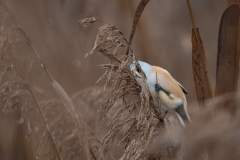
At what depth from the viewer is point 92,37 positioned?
1152 millimetres

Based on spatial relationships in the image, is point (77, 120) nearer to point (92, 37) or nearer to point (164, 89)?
point (164, 89)

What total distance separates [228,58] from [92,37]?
2.54ft

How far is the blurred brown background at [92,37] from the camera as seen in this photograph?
99 cm

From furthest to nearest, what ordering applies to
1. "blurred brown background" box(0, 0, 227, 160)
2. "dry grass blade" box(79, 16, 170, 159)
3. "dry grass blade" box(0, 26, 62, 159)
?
"blurred brown background" box(0, 0, 227, 160), "dry grass blade" box(0, 26, 62, 159), "dry grass blade" box(79, 16, 170, 159)

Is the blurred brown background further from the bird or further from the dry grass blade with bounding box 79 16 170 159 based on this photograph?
the dry grass blade with bounding box 79 16 170 159

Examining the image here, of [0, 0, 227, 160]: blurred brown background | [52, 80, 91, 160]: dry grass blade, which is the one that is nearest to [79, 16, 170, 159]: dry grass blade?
[52, 80, 91, 160]: dry grass blade

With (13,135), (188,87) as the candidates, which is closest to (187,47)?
(188,87)

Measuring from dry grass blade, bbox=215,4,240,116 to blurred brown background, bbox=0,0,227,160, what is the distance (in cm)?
44

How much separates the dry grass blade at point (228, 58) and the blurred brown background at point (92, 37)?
44 cm

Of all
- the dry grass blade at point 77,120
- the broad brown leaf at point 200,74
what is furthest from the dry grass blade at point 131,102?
the broad brown leaf at point 200,74

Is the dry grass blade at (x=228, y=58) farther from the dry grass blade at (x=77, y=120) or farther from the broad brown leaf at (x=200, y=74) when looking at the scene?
the dry grass blade at (x=77, y=120)

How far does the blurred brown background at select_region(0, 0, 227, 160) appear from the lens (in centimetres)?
99

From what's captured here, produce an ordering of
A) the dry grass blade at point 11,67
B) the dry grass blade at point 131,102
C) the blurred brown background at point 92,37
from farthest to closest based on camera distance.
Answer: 1. the blurred brown background at point 92,37
2. the dry grass blade at point 11,67
3. the dry grass blade at point 131,102

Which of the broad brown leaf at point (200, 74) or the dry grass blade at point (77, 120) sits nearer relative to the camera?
the dry grass blade at point (77, 120)
